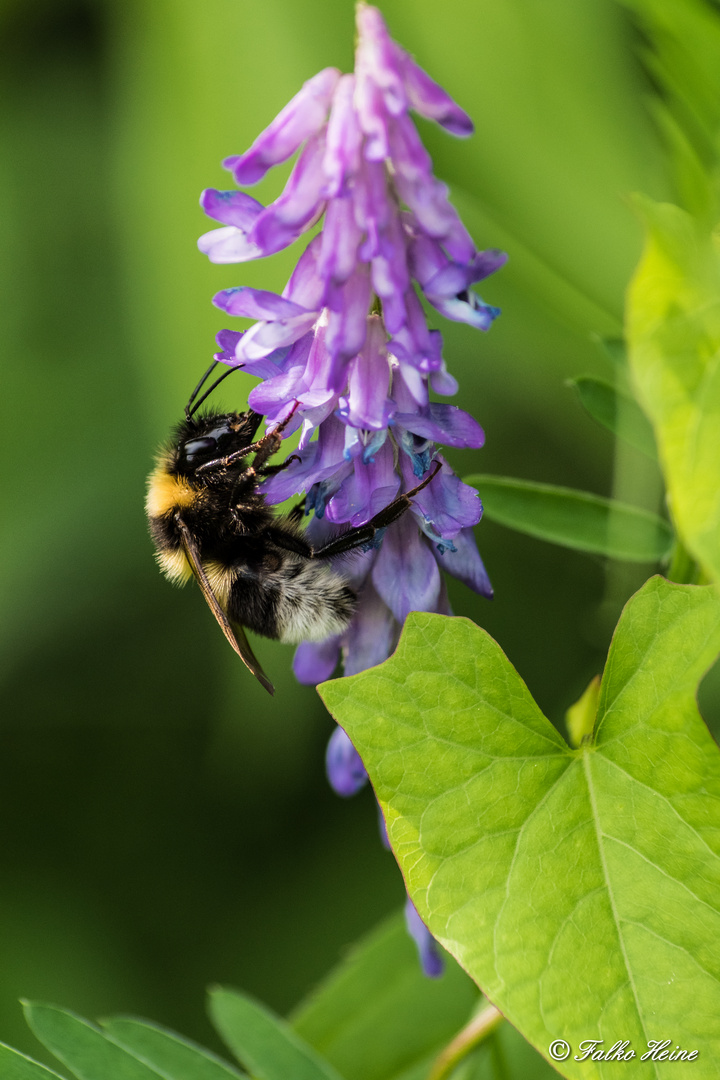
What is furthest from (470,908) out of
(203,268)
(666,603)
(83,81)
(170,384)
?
(83,81)

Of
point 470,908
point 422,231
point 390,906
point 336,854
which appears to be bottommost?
point 390,906

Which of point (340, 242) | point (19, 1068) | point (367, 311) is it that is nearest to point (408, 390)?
point (367, 311)

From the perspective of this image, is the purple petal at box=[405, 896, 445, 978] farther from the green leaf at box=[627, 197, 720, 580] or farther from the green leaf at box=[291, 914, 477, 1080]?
the green leaf at box=[627, 197, 720, 580]

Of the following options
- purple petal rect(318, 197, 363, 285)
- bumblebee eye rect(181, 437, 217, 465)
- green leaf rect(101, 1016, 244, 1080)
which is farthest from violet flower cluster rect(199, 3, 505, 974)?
green leaf rect(101, 1016, 244, 1080)

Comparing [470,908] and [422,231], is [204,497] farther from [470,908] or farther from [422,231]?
[470,908]

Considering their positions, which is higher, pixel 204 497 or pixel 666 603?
pixel 204 497

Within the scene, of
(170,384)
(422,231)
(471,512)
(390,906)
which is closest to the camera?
(422,231)

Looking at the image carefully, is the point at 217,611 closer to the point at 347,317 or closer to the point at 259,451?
the point at 259,451
